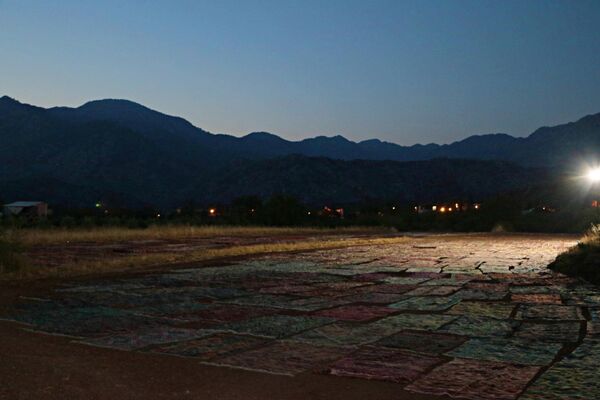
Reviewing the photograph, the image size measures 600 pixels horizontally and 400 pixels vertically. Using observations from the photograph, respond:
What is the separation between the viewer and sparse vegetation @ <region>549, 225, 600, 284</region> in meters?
11.7

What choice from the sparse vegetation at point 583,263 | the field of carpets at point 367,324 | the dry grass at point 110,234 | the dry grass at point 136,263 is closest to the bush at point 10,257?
the dry grass at point 136,263

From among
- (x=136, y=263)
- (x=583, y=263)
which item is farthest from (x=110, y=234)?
(x=583, y=263)

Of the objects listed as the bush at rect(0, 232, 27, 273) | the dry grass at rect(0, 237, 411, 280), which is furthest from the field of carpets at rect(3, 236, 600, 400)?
the bush at rect(0, 232, 27, 273)

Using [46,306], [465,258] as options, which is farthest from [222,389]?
[465,258]

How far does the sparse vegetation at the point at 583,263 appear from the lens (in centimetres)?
1166

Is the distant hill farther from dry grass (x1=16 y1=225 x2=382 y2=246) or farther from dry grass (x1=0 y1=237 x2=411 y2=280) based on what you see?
dry grass (x1=0 y1=237 x2=411 y2=280)

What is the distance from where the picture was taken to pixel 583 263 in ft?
40.7

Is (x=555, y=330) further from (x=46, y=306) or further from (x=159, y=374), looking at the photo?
(x=46, y=306)

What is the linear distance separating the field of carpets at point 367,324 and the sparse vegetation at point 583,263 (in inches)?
19.8

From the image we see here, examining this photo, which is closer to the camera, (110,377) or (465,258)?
(110,377)

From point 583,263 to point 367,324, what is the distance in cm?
704

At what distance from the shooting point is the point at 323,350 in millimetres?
5906

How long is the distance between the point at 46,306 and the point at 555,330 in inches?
246

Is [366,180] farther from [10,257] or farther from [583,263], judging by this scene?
[10,257]
